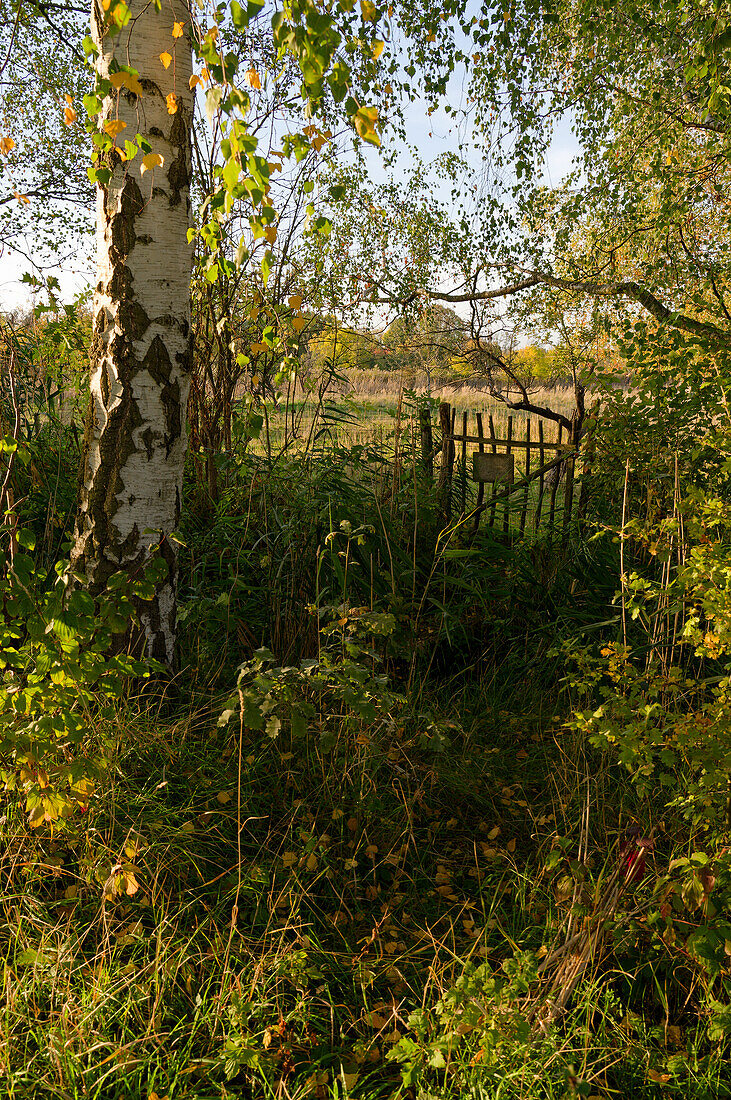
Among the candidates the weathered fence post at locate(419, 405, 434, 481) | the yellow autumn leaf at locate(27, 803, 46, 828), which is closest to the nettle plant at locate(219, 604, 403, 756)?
the yellow autumn leaf at locate(27, 803, 46, 828)

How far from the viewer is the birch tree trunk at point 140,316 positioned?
2.37 m

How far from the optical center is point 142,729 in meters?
2.40

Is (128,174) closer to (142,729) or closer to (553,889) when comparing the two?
(142,729)

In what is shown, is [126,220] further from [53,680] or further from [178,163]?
[53,680]

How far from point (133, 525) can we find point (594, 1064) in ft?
6.99

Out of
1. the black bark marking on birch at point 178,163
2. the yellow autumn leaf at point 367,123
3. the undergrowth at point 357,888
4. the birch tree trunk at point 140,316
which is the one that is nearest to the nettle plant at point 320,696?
the undergrowth at point 357,888

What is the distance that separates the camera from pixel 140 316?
96.4 inches

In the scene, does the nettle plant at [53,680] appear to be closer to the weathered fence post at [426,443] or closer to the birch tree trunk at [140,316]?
the birch tree trunk at [140,316]

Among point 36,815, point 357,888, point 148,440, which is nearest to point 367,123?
point 148,440

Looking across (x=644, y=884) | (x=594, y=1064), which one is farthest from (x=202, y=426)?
(x=594, y=1064)

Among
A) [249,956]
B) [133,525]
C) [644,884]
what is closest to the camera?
[249,956]

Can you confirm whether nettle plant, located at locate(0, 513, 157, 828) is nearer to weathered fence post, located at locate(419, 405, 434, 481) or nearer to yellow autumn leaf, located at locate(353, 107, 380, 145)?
yellow autumn leaf, located at locate(353, 107, 380, 145)

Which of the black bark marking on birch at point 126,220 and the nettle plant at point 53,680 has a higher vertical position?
the black bark marking on birch at point 126,220

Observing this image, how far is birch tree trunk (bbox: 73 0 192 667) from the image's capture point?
93.2 inches
